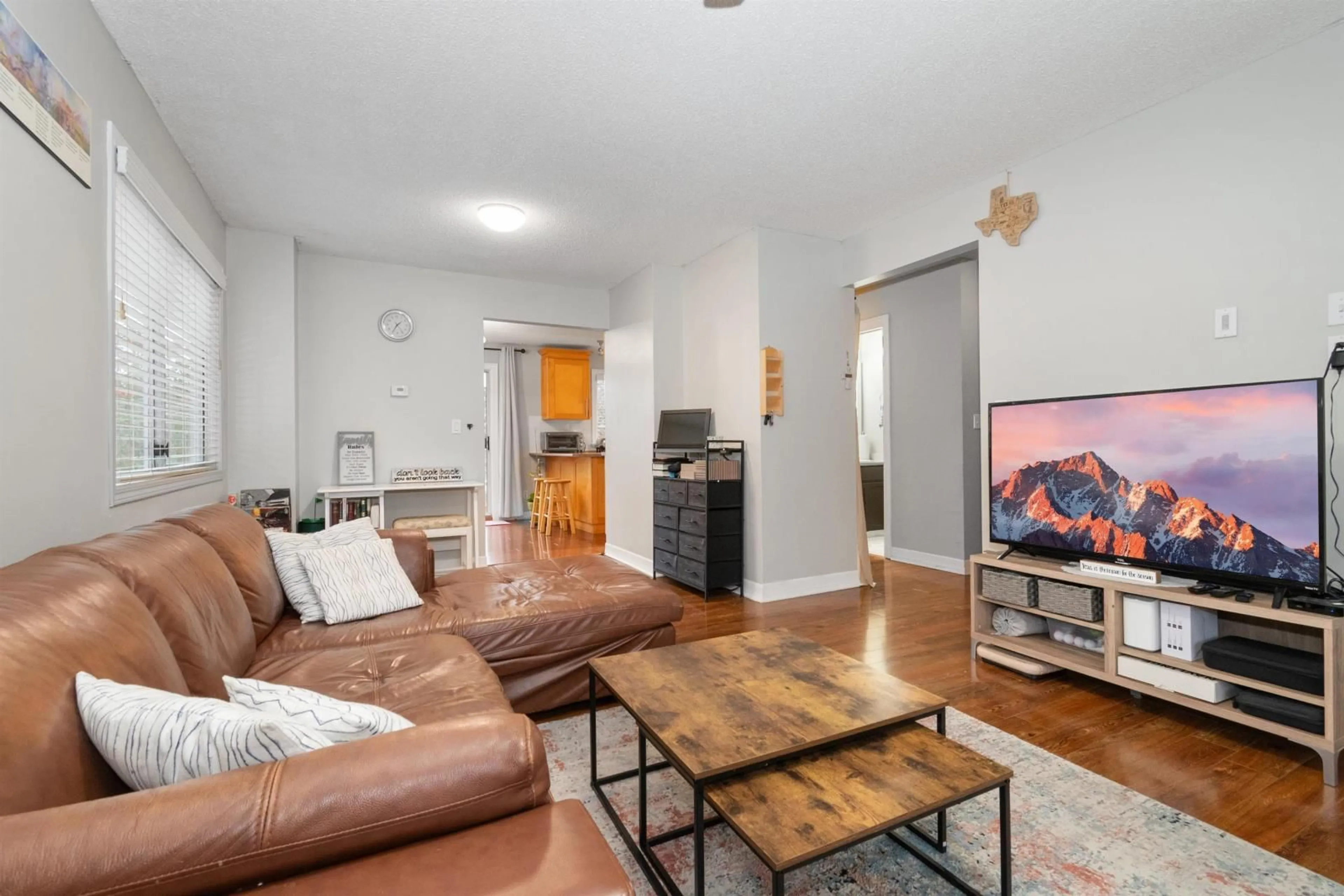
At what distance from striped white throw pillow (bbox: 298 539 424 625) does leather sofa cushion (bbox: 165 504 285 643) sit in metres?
0.14

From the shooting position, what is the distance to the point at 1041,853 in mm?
1587

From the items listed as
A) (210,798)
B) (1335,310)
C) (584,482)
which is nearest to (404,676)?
(210,798)

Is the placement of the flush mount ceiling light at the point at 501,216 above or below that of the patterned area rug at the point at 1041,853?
above

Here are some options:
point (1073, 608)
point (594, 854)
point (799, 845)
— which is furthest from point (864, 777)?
point (1073, 608)

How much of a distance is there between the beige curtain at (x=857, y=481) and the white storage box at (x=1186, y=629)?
2.26m

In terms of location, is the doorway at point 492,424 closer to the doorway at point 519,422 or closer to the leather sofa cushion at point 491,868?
the doorway at point 519,422

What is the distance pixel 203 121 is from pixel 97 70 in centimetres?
77

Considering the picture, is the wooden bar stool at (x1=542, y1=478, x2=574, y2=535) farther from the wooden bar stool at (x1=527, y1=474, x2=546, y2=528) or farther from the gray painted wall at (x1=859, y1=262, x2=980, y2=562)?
the gray painted wall at (x1=859, y1=262, x2=980, y2=562)

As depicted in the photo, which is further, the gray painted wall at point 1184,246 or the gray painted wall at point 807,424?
the gray painted wall at point 807,424

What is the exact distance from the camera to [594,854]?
83 cm

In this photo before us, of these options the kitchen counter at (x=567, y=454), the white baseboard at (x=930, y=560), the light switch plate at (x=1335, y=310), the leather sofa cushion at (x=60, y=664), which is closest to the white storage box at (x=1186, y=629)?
the light switch plate at (x=1335, y=310)

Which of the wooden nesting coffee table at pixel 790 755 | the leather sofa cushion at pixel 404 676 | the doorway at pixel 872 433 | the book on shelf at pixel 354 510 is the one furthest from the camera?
the doorway at pixel 872 433

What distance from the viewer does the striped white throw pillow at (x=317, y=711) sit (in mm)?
978

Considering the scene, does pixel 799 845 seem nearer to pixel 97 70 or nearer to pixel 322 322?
pixel 97 70
